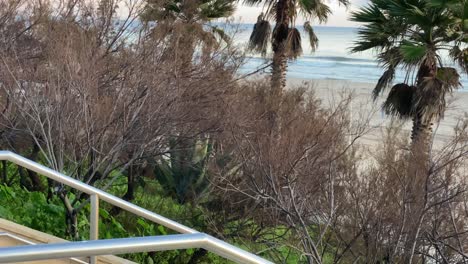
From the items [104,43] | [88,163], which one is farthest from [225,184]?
[104,43]

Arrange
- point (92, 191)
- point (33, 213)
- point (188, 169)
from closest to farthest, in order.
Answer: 1. point (92, 191)
2. point (33, 213)
3. point (188, 169)

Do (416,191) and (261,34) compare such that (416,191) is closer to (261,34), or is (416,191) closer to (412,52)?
(412,52)

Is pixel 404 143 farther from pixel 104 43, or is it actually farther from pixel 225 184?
pixel 104 43

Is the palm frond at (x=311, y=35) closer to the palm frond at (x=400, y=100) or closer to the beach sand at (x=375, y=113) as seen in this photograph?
the beach sand at (x=375, y=113)

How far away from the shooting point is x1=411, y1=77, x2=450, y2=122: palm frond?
1175 centimetres

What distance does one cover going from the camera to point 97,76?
31.0 ft

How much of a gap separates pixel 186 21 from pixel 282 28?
9.70 feet

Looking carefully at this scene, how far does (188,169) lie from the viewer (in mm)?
10250

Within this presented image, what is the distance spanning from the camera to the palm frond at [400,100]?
12508 millimetres

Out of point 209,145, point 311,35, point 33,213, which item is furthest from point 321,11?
point 33,213

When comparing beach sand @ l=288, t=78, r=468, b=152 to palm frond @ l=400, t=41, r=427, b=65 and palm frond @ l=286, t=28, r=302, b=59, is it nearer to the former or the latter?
palm frond @ l=286, t=28, r=302, b=59

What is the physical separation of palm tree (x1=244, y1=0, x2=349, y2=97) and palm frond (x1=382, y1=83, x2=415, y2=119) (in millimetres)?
3671

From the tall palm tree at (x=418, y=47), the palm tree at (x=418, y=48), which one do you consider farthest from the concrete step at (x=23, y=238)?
the tall palm tree at (x=418, y=47)

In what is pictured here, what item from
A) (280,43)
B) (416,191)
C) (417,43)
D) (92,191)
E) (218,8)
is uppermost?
(218,8)
